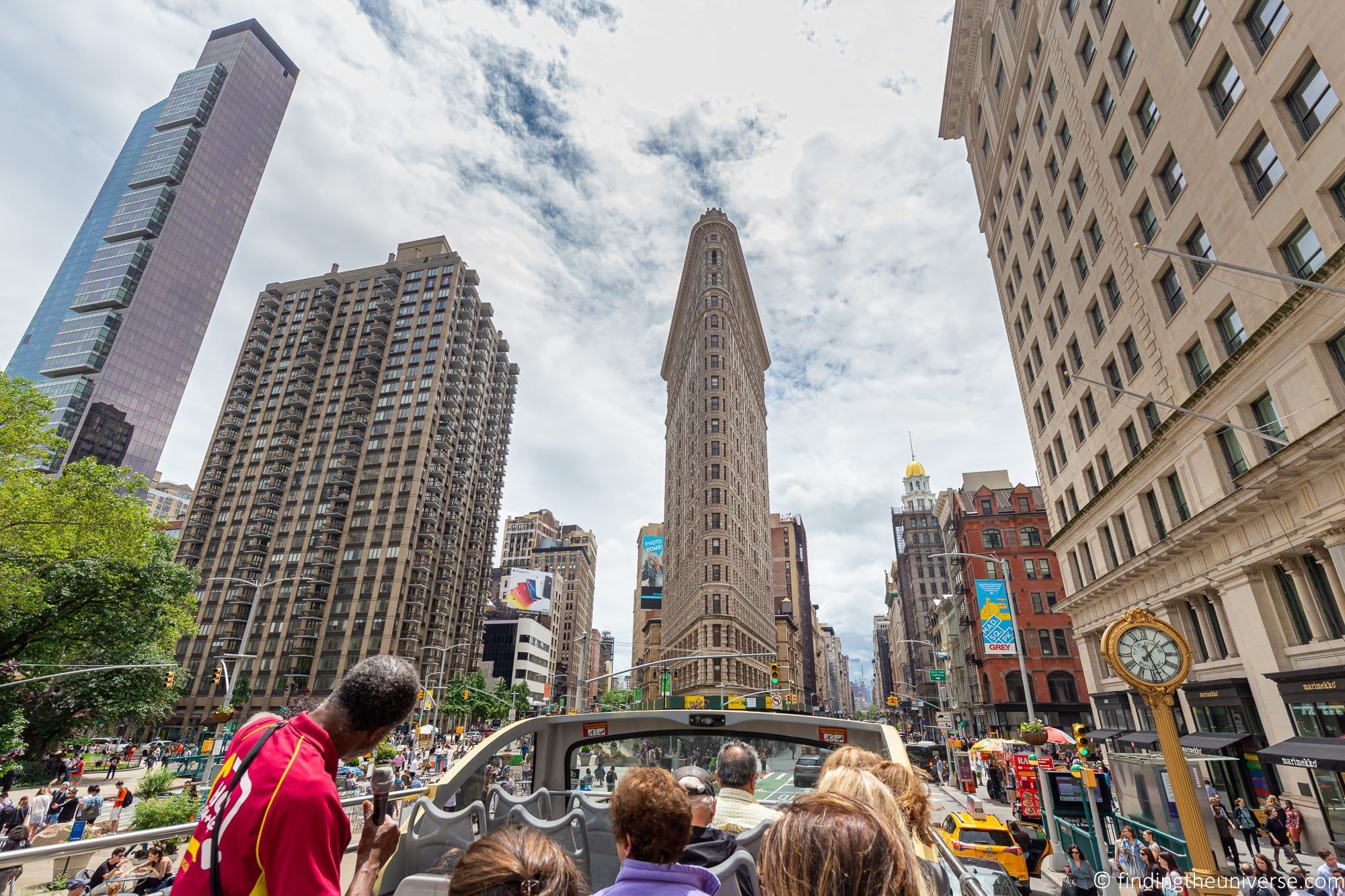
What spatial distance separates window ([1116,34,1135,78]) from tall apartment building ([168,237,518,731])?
89.5 metres

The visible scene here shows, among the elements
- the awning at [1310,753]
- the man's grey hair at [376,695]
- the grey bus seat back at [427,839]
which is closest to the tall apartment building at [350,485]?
the grey bus seat back at [427,839]

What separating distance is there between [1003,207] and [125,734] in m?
104

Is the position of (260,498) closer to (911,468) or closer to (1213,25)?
(1213,25)

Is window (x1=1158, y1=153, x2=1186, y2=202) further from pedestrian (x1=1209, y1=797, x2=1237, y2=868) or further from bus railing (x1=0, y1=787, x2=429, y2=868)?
bus railing (x1=0, y1=787, x2=429, y2=868)

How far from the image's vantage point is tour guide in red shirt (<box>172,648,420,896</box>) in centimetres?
252

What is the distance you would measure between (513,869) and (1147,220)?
109 feet

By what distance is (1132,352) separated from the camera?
2819 centimetres

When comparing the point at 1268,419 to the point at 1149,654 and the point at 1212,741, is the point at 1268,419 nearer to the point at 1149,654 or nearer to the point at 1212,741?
the point at 1212,741

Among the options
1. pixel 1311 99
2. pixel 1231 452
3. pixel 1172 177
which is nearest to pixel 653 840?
pixel 1311 99

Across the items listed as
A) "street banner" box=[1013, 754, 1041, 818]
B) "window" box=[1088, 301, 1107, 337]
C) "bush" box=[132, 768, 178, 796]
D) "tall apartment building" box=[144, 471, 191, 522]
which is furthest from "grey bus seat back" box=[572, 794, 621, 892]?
"tall apartment building" box=[144, 471, 191, 522]

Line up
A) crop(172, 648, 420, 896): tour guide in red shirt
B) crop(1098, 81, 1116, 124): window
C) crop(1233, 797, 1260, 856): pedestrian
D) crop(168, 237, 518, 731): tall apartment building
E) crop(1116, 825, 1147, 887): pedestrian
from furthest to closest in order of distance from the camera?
crop(168, 237, 518, 731): tall apartment building → crop(1098, 81, 1116, 124): window → crop(1233, 797, 1260, 856): pedestrian → crop(1116, 825, 1147, 887): pedestrian → crop(172, 648, 420, 896): tour guide in red shirt

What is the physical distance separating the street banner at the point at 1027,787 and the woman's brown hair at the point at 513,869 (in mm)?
24395

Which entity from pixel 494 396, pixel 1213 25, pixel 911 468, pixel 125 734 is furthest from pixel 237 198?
pixel 1213 25

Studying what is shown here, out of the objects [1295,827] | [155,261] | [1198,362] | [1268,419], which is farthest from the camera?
[155,261]
